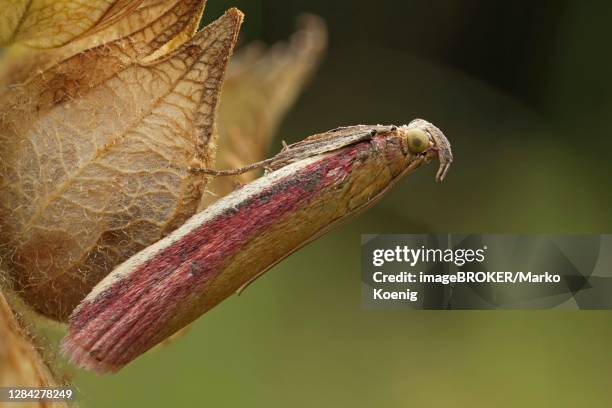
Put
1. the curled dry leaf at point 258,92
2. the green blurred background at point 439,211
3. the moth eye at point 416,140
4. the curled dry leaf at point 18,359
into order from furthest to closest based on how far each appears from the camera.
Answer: the green blurred background at point 439,211, the curled dry leaf at point 258,92, the moth eye at point 416,140, the curled dry leaf at point 18,359

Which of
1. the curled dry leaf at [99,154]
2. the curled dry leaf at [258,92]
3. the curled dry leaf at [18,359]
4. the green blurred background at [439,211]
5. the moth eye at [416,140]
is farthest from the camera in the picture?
the green blurred background at [439,211]

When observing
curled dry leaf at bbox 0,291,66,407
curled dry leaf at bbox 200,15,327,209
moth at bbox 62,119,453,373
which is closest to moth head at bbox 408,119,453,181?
moth at bbox 62,119,453,373

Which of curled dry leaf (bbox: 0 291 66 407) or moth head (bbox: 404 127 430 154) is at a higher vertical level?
moth head (bbox: 404 127 430 154)

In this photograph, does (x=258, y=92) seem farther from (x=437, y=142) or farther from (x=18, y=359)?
(x=18, y=359)

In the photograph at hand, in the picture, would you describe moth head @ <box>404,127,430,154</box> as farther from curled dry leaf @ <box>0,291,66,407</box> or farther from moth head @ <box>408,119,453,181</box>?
curled dry leaf @ <box>0,291,66,407</box>

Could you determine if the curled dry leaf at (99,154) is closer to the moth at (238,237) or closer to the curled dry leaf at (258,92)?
the moth at (238,237)

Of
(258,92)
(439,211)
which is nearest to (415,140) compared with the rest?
(258,92)

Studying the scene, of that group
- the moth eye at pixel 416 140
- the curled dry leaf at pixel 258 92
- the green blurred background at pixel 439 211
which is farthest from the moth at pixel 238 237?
the green blurred background at pixel 439 211
